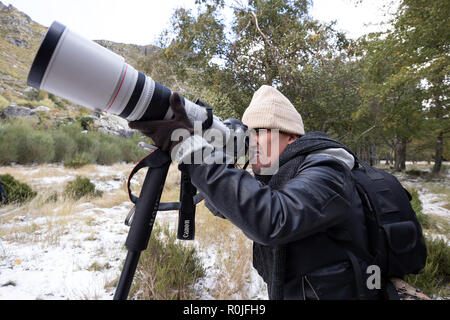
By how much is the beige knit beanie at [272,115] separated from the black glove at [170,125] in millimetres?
384

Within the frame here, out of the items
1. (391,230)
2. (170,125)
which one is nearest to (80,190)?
(170,125)

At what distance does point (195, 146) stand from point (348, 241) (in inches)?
27.2

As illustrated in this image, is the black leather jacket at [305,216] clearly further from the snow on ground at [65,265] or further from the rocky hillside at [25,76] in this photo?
the snow on ground at [65,265]

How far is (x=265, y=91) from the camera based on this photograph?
1278mm

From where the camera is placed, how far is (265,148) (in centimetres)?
115

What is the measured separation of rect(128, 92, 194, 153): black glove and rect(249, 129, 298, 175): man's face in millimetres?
371

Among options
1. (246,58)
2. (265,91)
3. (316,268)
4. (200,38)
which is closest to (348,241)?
(316,268)

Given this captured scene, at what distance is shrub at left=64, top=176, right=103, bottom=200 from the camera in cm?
489

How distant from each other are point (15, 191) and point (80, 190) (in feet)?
3.58

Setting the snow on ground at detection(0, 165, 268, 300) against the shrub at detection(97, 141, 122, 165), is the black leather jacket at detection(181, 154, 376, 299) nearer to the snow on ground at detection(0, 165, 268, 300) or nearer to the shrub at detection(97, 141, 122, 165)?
the snow on ground at detection(0, 165, 268, 300)

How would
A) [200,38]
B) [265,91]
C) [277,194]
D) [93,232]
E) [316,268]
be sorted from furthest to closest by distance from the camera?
[200,38] → [93,232] → [265,91] → [316,268] → [277,194]

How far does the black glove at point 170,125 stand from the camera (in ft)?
3.11

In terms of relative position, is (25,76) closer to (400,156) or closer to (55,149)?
(55,149)
